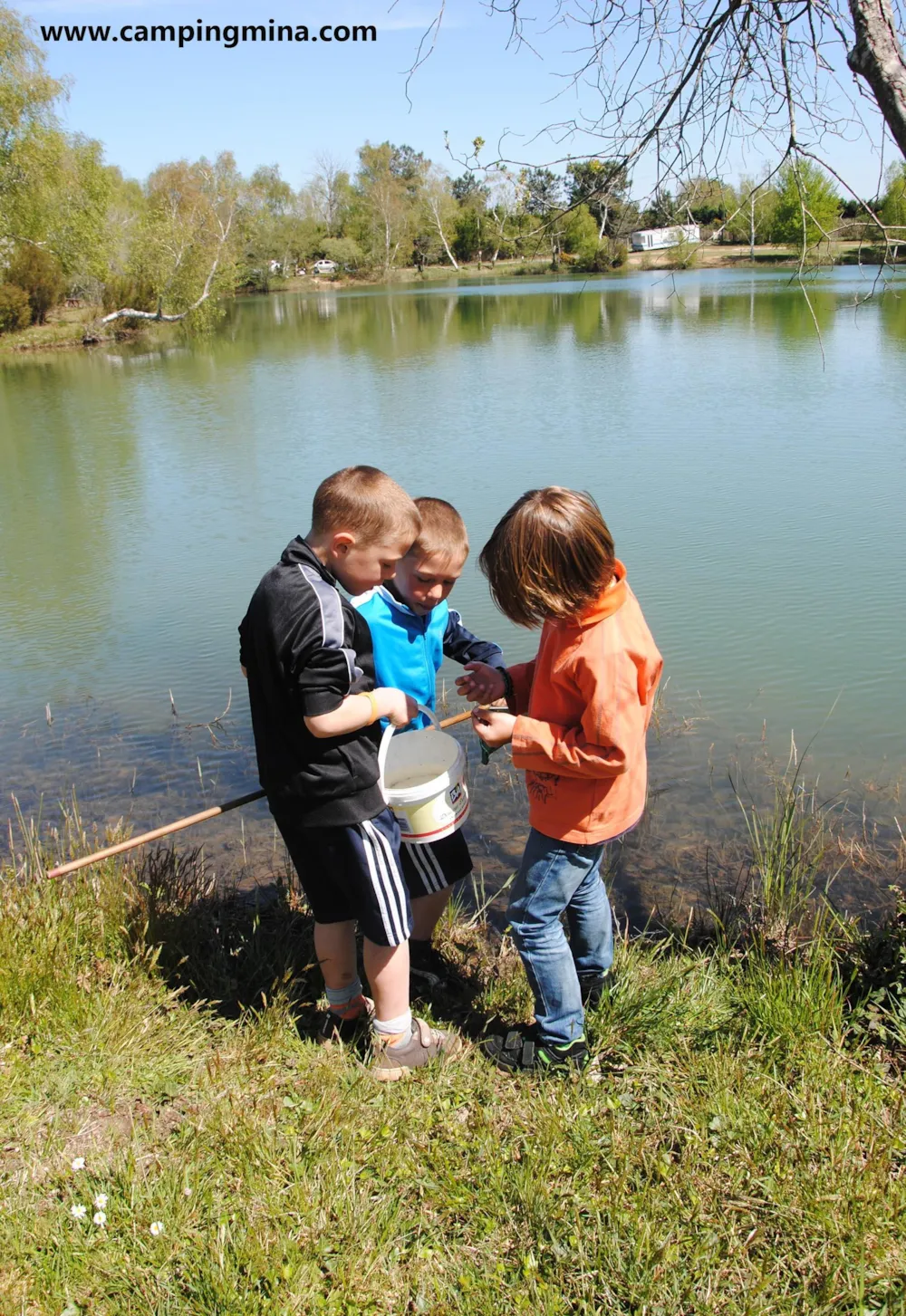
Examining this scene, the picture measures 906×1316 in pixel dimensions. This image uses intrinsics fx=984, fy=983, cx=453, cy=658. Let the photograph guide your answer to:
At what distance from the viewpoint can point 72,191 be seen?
32938 mm

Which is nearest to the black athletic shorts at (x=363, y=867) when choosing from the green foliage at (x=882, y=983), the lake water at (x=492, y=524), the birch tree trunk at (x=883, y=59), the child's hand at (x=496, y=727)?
the child's hand at (x=496, y=727)

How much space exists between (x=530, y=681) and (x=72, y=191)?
3629 centimetres

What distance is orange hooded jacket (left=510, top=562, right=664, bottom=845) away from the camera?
90.7 inches

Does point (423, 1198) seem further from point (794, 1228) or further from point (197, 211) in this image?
point (197, 211)

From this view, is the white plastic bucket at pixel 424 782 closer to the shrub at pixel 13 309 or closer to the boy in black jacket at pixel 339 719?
the boy in black jacket at pixel 339 719

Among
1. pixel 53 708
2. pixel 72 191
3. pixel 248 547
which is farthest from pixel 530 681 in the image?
pixel 72 191

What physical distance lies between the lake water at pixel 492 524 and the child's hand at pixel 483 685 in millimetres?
1576

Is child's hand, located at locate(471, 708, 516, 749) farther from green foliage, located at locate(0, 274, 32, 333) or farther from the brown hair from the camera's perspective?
green foliage, located at locate(0, 274, 32, 333)

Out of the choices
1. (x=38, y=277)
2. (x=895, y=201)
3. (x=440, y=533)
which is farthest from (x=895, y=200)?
(x=38, y=277)

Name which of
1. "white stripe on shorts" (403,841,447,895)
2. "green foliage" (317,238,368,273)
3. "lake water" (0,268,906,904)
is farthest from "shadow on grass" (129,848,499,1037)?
"green foliage" (317,238,368,273)

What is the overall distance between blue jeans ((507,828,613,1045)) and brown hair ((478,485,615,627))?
24.5 inches

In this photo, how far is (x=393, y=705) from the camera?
2.49 meters

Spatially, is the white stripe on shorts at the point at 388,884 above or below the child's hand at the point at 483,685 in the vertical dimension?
below

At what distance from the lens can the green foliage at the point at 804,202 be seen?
12.2 feet
